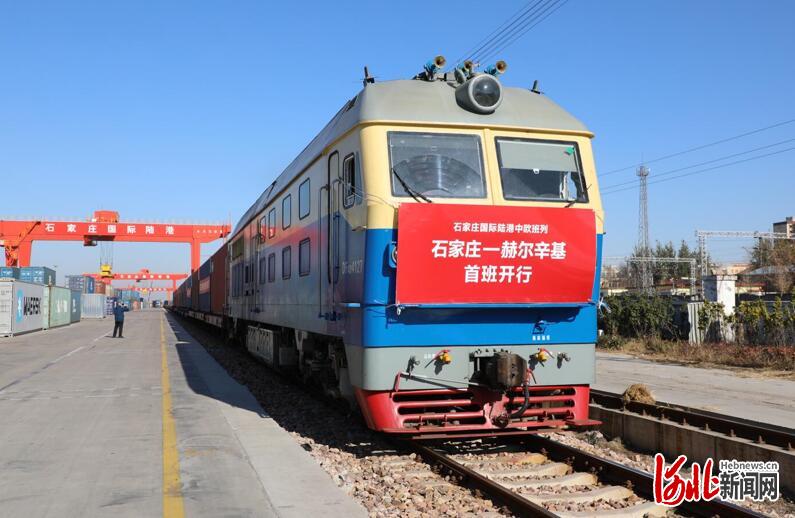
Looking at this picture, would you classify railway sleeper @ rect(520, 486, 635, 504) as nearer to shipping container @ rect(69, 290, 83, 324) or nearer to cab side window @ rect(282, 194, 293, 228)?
cab side window @ rect(282, 194, 293, 228)

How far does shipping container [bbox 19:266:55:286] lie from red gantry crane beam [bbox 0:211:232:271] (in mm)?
3114

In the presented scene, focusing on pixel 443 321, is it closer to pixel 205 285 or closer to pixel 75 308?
pixel 205 285

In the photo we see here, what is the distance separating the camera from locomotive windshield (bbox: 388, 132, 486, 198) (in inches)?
276

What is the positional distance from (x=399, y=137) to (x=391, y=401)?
261 centimetres

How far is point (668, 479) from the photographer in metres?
5.93

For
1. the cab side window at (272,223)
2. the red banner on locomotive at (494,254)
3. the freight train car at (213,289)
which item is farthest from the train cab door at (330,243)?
the freight train car at (213,289)

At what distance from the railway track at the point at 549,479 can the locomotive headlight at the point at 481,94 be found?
3568 mm

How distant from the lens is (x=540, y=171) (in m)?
7.45

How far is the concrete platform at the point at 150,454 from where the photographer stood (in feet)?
17.9

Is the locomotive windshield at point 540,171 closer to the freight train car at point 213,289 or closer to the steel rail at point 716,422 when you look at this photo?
the steel rail at point 716,422

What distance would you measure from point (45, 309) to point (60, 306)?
422 cm

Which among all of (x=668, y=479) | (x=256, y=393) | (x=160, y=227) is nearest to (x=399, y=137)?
(x=668, y=479)

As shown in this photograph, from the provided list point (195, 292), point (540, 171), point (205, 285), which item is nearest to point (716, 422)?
point (540, 171)

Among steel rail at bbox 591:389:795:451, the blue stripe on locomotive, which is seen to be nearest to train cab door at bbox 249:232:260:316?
steel rail at bbox 591:389:795:451
